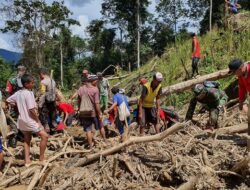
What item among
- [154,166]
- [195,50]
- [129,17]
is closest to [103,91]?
[195,50]

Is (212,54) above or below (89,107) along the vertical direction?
above

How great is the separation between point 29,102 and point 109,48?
32.7m

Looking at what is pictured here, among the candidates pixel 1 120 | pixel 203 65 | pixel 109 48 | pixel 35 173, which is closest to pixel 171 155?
pixel 35 173

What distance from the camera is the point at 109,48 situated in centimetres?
3825

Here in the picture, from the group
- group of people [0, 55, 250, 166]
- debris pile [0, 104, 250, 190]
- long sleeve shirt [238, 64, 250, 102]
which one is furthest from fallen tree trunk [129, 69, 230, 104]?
long sleeve shirt [238, 64, 250, 102]

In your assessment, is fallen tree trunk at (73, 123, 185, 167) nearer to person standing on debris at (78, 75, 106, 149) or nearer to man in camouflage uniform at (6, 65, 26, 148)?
person standing on debris at (78, 75, 106, 149)

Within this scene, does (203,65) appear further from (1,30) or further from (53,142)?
(1,30)

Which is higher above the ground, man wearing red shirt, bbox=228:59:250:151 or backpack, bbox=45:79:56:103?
man wearing red shirt, bbox=228:59:250:151

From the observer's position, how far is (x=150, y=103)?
24.3ft

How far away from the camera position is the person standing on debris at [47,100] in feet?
25.8

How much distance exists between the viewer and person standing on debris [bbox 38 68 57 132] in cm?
786

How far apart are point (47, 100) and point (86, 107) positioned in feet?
4.07

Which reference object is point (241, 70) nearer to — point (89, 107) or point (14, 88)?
point (89, 107)

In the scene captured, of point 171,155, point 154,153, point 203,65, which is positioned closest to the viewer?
point 171,155
